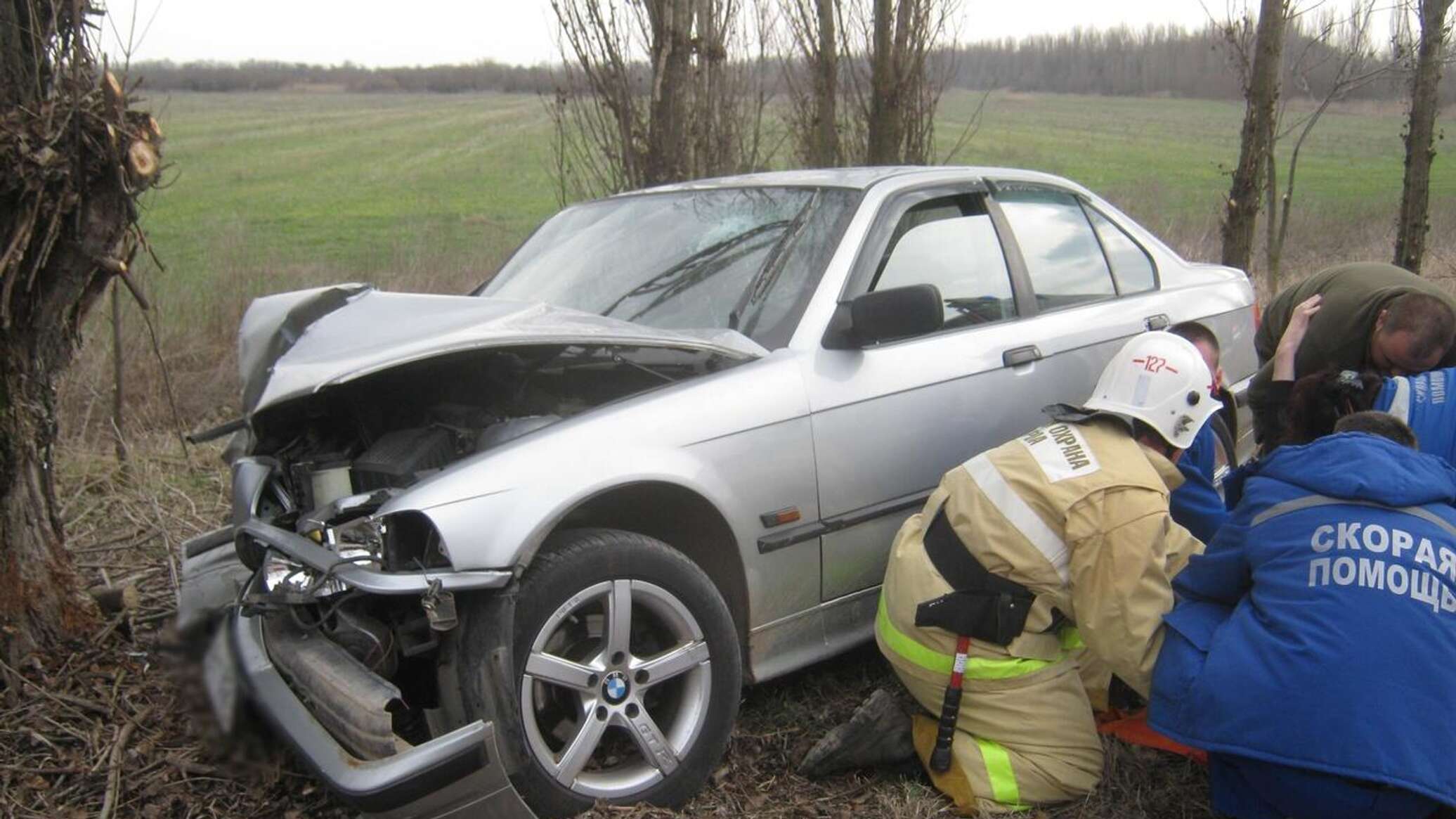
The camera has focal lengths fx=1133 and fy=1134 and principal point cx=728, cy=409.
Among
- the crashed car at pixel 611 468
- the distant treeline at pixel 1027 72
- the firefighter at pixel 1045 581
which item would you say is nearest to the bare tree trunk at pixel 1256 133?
the crashed car at pixel 611 468

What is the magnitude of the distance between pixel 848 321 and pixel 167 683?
240cm

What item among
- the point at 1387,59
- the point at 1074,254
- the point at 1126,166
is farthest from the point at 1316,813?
the point at 1126,166

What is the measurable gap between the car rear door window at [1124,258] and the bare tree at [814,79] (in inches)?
185

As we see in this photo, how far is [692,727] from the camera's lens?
301cm

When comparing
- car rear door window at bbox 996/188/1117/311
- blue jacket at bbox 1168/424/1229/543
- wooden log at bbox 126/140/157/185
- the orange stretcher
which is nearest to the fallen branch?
wooden log at bbox 126/140/157/185

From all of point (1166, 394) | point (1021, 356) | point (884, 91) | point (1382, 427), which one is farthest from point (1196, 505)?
point (884, 91)

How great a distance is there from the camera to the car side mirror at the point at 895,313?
10.8 feet

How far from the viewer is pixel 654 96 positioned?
7.02m

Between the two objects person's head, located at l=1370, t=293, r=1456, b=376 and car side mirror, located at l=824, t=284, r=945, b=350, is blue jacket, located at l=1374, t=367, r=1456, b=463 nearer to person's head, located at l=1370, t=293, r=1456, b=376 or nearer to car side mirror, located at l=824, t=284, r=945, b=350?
person's head, located at l=1370, t=293, r=1456, b=376

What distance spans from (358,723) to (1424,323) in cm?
377

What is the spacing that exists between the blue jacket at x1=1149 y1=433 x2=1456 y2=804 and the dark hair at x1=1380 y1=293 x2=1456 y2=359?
1.52 meters

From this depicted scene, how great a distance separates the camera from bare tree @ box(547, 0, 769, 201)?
6869 mm

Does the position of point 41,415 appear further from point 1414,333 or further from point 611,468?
point 1414,333

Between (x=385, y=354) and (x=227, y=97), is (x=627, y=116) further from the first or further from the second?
(x=227, y=97)
